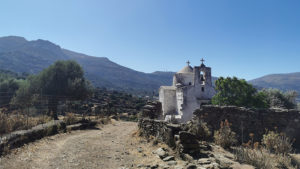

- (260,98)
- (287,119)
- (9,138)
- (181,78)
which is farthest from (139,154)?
(181,78)

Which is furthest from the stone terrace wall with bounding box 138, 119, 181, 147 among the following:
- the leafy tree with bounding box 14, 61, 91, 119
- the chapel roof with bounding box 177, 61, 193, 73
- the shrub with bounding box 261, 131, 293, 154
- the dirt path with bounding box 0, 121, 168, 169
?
the chapel roof with bounding box 177, 61, 193, 73

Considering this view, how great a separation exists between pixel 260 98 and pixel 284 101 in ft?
23.9

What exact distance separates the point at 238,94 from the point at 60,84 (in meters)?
21.4

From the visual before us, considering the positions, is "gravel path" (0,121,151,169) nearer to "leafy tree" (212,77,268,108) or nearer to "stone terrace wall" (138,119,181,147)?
"stone terrace wall" (138,119,181,147)

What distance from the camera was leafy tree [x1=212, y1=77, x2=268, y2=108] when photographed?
1828 cm

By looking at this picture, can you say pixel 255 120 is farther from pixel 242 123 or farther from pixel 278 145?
pixel 278 145

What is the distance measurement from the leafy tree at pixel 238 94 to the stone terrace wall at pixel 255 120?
36.0 feet

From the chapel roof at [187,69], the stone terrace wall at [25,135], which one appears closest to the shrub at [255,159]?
the stone terrace wall at [25,135]

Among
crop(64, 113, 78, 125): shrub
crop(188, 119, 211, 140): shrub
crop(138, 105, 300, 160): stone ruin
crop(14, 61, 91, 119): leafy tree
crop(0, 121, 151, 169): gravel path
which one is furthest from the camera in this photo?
crop(14, 61, 91, 119): leafy tree

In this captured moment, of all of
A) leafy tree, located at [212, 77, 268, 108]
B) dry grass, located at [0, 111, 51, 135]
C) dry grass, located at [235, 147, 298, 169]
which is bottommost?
dry grass, located at [235, 147, 298, 169]

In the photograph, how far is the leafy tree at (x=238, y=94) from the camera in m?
18.3

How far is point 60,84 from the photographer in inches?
922

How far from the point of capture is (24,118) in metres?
10.1

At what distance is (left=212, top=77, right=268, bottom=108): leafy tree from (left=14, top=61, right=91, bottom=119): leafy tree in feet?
54.0
